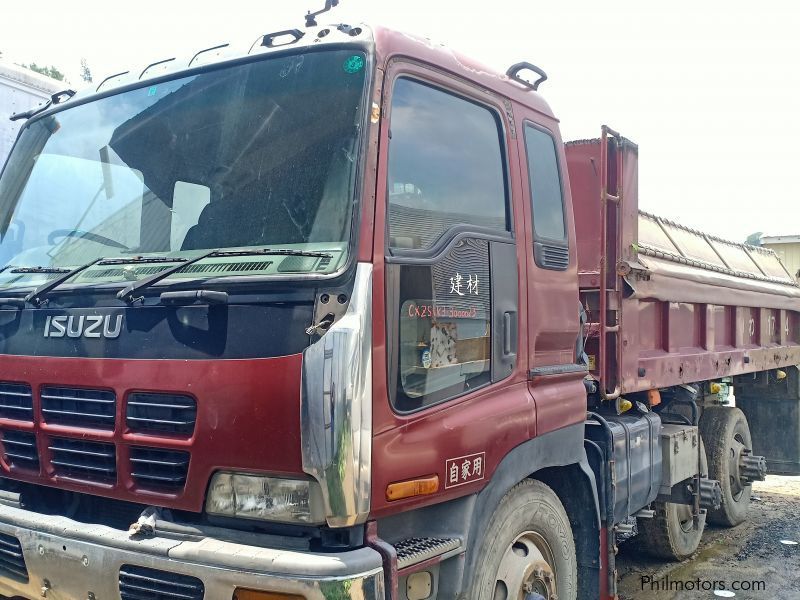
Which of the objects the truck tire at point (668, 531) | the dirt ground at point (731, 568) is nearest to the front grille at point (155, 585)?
the dirt ground at point (731, 568)

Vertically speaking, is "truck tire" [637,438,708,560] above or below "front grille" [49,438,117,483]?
below

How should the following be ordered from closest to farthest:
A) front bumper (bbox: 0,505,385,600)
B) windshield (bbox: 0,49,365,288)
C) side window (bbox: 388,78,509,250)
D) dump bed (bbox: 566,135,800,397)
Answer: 1. front bumper (bbox: 0,505,385,600)
2. windshield (bbox: 0,49,365,288)
3. side window (bbox: 388,78,509,250)
4. dump bed (bbox: 566,135,800,397)

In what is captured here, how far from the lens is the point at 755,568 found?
5840 mm

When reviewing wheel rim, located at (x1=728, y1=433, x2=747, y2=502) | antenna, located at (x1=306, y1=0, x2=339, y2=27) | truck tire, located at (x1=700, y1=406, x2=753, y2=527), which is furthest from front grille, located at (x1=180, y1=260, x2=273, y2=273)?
wheel rim, located at (x1=728, y1=433, x2=747, y2=502)

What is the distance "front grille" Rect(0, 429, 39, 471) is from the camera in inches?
117

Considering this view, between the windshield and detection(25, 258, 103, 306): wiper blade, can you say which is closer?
the windshield

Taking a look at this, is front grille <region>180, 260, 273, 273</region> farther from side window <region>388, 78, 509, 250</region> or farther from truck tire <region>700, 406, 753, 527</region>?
truck tire <region>700, 406, 753, 527</region>

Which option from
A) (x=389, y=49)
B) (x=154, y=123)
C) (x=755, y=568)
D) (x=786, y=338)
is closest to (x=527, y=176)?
(x=389, y=49)

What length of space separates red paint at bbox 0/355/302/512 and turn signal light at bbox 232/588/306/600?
0.34 meters

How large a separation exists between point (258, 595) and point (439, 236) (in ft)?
4.62

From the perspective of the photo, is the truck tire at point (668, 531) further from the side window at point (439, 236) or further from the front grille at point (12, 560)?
the front grille at point (12, 560)

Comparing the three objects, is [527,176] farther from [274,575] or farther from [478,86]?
[274,575]

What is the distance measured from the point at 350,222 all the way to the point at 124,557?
1.36m

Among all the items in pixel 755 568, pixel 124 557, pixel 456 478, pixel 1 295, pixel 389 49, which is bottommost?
pixel 755 568
